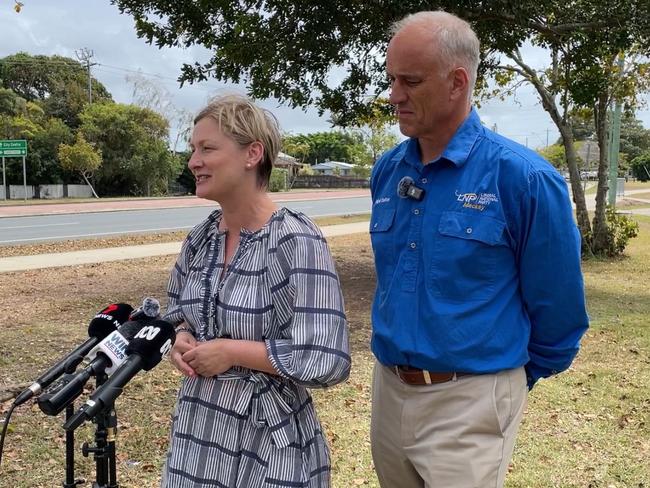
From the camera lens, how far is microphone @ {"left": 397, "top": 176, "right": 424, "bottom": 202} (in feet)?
7.05

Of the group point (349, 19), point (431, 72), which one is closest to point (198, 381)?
point (431, 72)

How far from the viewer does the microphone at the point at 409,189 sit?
2150 millimetres

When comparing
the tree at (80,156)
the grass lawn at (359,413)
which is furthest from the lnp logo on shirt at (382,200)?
the tree at (80,156)

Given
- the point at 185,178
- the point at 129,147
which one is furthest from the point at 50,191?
the point at 185,178

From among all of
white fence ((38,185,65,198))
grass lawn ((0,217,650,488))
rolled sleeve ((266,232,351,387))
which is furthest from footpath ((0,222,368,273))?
white fence ((38,185,65,198))

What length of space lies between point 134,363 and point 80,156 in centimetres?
3918

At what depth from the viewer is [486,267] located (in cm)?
204

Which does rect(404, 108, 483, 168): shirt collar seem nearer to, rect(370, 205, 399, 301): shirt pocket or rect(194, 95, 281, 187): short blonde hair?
rect(370, 205, 399, 301): shirt pocket

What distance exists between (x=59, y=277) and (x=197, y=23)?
501 centimetres

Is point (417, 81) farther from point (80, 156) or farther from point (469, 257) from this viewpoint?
point (80, 156)

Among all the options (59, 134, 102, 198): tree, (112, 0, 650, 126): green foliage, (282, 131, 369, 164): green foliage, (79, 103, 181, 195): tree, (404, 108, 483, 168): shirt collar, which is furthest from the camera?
(282, 131, 369, 164): green foliage

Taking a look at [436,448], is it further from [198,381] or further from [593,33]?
[593,33]

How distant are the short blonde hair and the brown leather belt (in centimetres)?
75

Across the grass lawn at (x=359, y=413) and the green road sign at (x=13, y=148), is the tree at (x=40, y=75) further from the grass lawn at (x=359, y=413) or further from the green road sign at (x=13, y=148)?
the grass lawn at (x=359, y=413)
